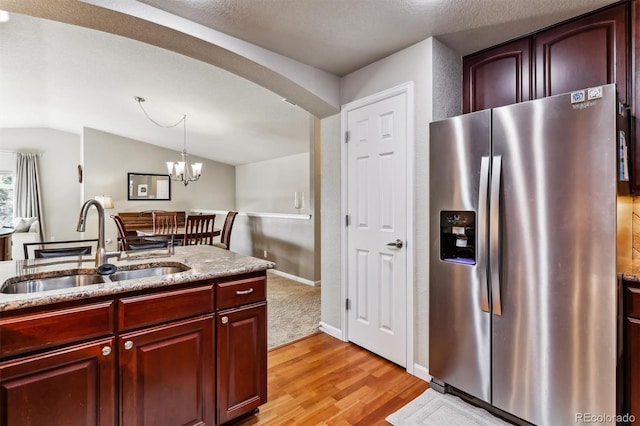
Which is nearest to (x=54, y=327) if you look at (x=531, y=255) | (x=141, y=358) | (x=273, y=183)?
(x=141, y=358)

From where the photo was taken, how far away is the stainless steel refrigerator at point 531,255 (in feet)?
4.88

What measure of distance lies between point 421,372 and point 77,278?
7.20 ft

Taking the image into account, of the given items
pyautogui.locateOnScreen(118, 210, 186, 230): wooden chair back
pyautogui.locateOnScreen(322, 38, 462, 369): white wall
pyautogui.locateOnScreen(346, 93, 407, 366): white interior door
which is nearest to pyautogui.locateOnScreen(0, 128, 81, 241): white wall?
pyautogui.locateOnScreen(118, 210, 186, 230): wooden chair back

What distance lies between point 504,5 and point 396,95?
31.8 inches

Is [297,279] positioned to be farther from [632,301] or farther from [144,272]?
[632,301]

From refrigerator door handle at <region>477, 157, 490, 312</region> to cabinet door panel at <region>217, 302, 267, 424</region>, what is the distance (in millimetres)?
1265

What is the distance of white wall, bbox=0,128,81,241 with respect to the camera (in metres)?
7.36

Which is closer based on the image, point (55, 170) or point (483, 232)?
point (483, 232)

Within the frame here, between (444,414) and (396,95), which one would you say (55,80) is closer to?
(396,95)

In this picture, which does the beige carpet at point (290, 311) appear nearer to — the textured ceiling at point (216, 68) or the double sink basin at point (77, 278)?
the double sink basin at point (77, 278)

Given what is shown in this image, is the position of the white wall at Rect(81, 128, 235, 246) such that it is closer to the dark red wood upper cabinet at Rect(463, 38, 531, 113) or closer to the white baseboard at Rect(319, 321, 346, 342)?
the white baseboard at Rect(319, 321, 346, 342)

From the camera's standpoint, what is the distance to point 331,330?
300cm

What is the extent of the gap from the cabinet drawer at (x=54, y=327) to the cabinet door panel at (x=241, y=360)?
52cm

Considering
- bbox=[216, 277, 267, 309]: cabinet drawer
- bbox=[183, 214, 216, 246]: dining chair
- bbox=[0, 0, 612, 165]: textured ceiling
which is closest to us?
bbox=[216, 277, 267, 309]: cabinet drawer
